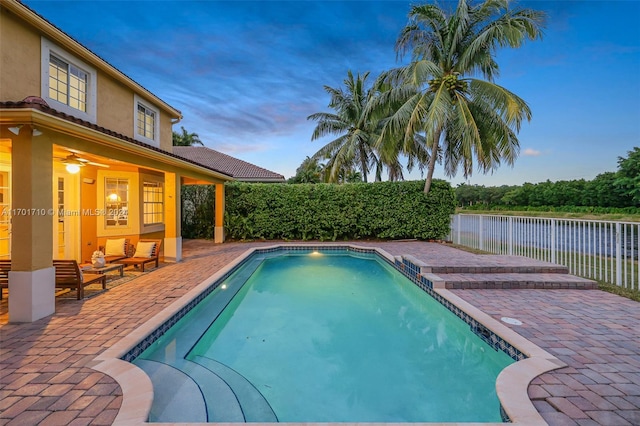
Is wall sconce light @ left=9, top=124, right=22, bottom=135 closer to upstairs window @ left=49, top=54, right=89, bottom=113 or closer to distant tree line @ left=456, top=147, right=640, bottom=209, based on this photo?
upstairs window @ left=49, top=54, right=89, bottom=113

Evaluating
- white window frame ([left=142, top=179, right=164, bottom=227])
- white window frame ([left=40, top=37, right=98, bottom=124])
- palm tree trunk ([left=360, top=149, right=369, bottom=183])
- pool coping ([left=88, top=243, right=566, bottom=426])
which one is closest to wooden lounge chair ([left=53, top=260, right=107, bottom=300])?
pool coping ([left=88, top=243, right=566, bottom=426])

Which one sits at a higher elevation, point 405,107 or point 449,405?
point 405,107

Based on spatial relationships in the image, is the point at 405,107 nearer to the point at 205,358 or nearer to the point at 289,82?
the point at 289,82

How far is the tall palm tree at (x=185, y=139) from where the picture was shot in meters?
38.0

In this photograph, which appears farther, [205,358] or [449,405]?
[205,358]

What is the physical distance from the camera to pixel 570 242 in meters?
8.41

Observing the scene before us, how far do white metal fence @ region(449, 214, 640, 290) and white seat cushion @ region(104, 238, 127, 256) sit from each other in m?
12.9

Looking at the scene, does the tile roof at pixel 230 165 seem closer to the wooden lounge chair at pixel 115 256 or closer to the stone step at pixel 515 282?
the wooden lounge chair at pixel 115 256

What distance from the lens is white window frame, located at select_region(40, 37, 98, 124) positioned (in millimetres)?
7547

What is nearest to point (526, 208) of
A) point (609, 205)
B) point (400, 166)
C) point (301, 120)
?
point (609, 205)

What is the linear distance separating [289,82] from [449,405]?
1882 centimetres

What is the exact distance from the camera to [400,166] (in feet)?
76.5

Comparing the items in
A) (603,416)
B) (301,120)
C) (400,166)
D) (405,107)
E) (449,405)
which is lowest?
(449,405)

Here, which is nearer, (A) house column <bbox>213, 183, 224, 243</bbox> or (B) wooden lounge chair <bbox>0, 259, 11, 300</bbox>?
(B) wooden lounge chair <bbox>0, 259, 11, 300</bbox>
